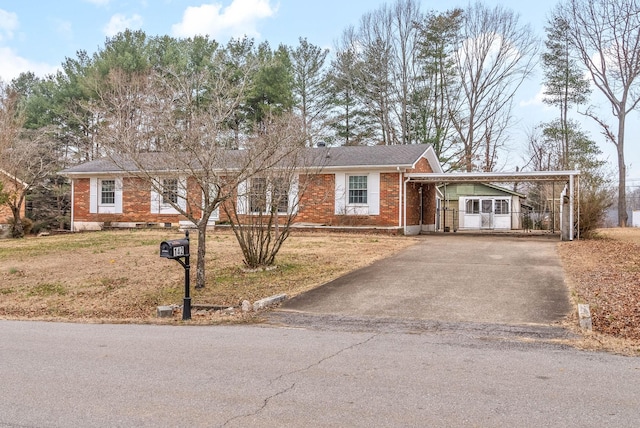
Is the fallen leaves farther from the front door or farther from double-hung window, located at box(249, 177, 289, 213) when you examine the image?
the front door

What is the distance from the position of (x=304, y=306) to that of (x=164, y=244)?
246cm

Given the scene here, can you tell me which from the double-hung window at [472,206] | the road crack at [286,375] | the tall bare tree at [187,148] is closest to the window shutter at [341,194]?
the tall bare tree at [187,148]

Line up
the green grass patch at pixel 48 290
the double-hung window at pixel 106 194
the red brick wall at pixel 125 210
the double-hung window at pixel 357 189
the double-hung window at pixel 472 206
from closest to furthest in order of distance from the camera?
the green grass patch at pixel 48 290 → the double-hung window at pixel 357 189 → the red brick wall at pixel 125 210 → the double-hung window at pixel 106 194 → the double-hung window at pixel 472 206

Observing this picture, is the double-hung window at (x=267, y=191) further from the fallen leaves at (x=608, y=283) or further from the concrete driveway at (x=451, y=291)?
the fallen leaves at (x=608, y=283)

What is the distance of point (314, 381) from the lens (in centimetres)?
497

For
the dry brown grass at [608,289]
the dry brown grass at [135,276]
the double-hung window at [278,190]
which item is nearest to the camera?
the dry brown grass at [608,289]

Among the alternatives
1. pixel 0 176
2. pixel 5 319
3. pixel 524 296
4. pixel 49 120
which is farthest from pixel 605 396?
pixel 49 120

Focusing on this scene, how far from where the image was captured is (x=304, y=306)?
898 cm

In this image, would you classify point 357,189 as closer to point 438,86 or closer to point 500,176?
point 500,176

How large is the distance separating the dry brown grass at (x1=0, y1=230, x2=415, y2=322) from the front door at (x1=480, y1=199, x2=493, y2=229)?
16.3m

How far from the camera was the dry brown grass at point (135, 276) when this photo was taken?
9.89 metres

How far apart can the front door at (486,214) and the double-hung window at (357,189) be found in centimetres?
1299

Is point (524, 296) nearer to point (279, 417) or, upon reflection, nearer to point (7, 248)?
point (279, 417)

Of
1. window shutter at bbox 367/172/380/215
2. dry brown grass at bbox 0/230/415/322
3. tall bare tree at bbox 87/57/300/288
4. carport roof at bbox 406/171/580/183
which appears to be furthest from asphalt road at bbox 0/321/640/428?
window shutter at bbox 367/172/380/215
